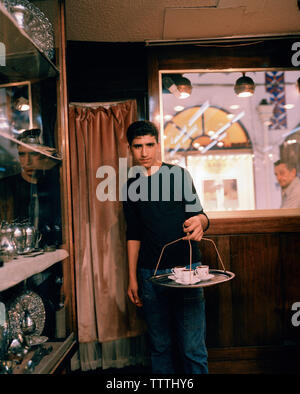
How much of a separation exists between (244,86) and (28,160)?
201cm

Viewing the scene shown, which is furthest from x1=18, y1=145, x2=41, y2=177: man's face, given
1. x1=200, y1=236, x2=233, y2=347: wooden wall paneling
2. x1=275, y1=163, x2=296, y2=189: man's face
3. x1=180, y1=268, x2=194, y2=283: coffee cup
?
x1=275, y1=163, x2=296, y2=189: man's face

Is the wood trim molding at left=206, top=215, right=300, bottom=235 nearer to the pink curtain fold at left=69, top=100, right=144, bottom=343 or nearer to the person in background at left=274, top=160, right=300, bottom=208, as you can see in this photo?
the person in background at left=274, top=160, right=300, bottom=208

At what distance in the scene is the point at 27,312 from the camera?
4.77 ft

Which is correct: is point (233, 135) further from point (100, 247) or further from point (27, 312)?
point (27, 312)

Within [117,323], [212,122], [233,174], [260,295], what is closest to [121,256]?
[117,323]

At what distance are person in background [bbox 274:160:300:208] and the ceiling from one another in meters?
1.21

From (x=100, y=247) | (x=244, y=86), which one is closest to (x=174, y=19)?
(x=244, y=86)

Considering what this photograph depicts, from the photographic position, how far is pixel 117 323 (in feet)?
7.63

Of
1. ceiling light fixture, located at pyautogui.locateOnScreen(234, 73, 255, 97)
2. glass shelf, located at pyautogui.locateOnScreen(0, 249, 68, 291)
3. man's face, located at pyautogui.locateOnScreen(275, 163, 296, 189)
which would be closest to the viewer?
glass shelf, located at pyautogui.locateOnScreen(0, 249, 68, 291)

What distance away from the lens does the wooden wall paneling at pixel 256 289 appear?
2.38 m

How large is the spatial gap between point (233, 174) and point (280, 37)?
1.29 metres

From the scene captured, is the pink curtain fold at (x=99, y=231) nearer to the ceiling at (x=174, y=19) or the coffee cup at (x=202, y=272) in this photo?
the ceiling at (x=174, y=19)

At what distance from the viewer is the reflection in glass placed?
271 cm

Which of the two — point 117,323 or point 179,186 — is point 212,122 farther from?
point 117,323
